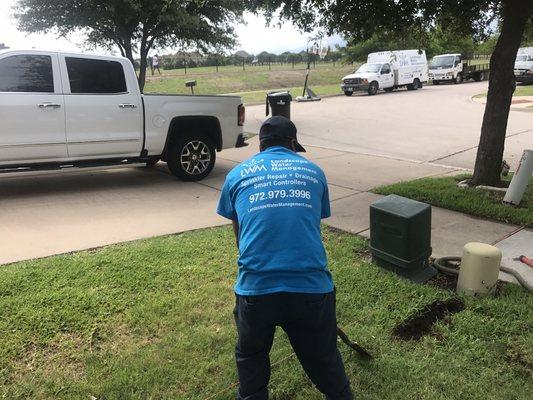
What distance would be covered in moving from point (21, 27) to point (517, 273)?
1353 centimetres

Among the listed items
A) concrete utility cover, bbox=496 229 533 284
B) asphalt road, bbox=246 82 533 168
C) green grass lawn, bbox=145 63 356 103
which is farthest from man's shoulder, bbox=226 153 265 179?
green grass lawn, bbox=145 63 356 103

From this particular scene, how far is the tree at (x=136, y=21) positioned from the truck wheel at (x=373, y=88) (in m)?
14.2

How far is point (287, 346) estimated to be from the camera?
10.8 ft

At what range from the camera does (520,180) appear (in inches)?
241

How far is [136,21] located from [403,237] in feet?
37.9

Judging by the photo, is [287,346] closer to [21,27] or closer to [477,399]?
[477,399]

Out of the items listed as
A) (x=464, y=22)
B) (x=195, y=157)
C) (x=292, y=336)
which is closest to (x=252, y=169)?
(x=292, y=336)

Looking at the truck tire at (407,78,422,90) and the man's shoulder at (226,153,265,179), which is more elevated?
the truck tire at (407,78,422,90)

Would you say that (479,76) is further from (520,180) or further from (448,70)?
(520,180)

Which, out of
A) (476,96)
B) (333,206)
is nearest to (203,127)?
(333,206)

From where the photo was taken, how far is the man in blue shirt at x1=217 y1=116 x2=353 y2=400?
7.45ft

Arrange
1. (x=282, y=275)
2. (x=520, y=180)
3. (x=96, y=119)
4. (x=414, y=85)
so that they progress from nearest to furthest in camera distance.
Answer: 1. (x=282, y=275)
2. (x=520, y=180)
3. (x=96, y=119)
4. (x=414, y=85)

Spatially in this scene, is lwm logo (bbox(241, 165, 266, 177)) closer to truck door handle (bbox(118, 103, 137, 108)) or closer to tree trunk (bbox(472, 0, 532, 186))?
truck door handle (bbox(118, 103, 137, 108))

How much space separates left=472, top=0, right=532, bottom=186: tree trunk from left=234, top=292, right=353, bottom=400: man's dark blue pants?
17.7 feet
